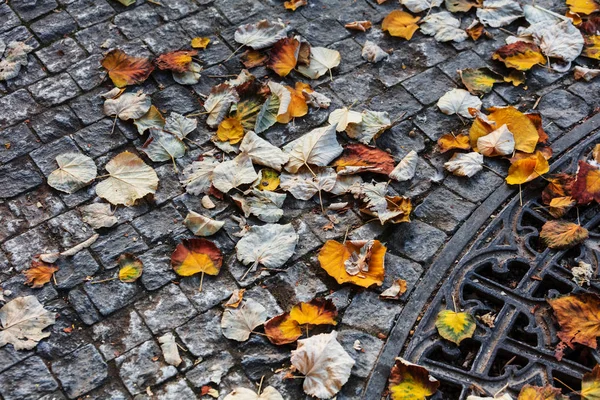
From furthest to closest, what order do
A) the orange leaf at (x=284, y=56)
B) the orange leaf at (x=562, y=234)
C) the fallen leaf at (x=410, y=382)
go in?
1. the orange leaf at (x=284, y=56)
2. the orange leaf at (x=562, y=234)
3. the fallen leaf at (x=410, y=382)

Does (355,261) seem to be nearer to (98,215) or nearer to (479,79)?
(98,215)

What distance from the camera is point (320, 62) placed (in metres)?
3.49

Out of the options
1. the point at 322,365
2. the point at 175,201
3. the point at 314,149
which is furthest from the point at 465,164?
the point at 175,201

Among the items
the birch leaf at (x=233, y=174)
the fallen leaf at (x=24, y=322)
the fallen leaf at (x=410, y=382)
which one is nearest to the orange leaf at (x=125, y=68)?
the birch leaf at (x=233, y=174)

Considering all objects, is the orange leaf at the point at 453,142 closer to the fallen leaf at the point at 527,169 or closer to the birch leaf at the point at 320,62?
the fallen leaf at the point at 527,169

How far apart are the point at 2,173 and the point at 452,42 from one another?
232 centimetres

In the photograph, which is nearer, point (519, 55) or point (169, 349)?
point (169, 349)

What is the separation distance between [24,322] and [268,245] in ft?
3.18

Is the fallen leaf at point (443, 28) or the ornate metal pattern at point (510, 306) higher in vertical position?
the fallen leaf at point (443, 28)

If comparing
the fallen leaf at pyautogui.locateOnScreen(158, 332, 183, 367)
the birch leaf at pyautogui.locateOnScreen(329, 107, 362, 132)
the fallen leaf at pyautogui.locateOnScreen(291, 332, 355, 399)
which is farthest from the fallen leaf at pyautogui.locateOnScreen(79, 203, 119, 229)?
the birch leaf at pyautogui.locateOnScreen(329, 107, 362, 132)

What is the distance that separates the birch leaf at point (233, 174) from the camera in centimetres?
297

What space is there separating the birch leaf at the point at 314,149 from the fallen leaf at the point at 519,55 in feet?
→ 3.44

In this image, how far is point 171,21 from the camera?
3.68m

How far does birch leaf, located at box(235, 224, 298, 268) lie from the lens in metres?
2.78
